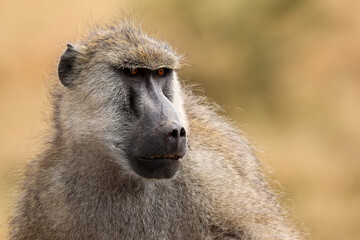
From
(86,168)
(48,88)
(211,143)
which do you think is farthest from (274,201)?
(48,88)

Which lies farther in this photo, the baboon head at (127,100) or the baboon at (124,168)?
the baboon at (124,168)

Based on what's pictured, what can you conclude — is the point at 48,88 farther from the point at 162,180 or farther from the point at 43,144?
the point at 162,180

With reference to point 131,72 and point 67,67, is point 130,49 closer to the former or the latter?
point 131,72

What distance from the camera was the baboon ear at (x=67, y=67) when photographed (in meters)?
5.08

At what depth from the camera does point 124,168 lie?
4746 mm

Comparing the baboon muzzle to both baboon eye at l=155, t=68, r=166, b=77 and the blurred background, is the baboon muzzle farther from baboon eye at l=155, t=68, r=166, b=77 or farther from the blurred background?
the blurred background

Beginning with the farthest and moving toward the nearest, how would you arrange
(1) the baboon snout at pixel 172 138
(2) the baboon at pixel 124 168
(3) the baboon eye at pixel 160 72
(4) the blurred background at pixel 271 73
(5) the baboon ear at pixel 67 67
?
1. (4) the blurred background at pixel 271 73
2. (5) the baboon ear at pixel 67 67
3. (3) the baboon eye at pixel 160 72
4. (2) the baboon at pixel 124 168
5. (1) the baboon snout at pixel 172 138

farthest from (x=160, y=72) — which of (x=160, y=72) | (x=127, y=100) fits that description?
(x=127, y=100)

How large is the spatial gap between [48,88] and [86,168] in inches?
37.0

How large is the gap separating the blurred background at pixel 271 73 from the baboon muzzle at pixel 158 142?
20.6 feet

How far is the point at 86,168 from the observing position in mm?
4930

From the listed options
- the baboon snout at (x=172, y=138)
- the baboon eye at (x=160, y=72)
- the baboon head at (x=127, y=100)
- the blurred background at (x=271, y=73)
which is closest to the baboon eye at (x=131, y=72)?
the baboon head at (x=127, y=100)

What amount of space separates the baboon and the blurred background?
18.3 ft

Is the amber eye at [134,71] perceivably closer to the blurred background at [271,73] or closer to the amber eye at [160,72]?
the amber eye at [160,72]
